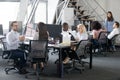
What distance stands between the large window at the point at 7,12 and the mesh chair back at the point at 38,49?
503 centimetres

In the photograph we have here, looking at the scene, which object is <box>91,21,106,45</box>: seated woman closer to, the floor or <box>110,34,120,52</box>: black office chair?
<box>110,34,120,52</box>: black office chair

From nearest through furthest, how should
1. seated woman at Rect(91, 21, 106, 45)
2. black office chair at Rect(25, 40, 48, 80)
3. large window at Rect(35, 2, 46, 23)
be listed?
black office chair at Rect(25, 40, 48, 80), seated woman at Rect(91, 21, 106, 45), large window at Rect(35, 2, 46, 23)

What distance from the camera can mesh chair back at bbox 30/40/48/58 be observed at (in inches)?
230

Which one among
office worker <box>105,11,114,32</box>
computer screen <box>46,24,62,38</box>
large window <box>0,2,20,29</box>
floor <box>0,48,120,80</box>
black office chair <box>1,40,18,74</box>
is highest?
large window <box>0,2,20,29</box>

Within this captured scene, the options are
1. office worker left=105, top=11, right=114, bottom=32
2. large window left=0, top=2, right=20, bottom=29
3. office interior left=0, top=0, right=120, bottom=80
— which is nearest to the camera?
office interior left=0, top=0, right=120, bottom=80

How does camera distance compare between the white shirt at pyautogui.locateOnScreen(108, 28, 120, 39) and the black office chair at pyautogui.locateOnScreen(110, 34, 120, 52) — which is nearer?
the white shirt at pyautogui.locateOnScreen(108, 28, 120, 39)

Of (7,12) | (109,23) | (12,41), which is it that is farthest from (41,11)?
(12,41)

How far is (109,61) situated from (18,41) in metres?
3.21

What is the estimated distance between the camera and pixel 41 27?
6371mm

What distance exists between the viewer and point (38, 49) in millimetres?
5867

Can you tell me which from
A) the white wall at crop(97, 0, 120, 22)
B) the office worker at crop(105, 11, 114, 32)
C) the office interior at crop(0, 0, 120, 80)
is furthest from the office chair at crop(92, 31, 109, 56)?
the white wall at crop(97, 0, 120, 22)

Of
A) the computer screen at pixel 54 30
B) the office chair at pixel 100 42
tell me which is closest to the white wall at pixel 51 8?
the office chair at pixel 100 42

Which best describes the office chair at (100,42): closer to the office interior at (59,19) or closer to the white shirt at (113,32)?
the white shirt at (113,32)

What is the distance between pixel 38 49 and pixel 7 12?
530cm
